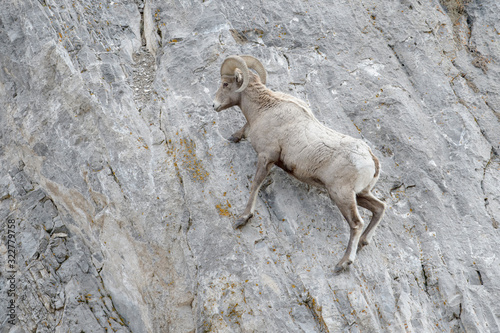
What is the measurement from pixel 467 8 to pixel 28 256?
1346cm

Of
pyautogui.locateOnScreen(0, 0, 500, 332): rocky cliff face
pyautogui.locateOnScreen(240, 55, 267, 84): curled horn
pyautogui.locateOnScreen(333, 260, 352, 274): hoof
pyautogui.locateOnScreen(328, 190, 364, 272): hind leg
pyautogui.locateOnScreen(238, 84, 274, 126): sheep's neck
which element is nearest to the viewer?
pyautogui.locateOnScreen(328, 190, 364, 272): hind leg

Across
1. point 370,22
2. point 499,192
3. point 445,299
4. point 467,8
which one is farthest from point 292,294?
point 467,8

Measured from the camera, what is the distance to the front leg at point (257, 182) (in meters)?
8.96

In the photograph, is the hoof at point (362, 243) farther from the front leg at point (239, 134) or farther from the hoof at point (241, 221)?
the front leg at point (239, 134)

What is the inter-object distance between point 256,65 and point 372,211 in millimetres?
3884

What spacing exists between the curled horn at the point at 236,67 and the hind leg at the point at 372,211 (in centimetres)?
319

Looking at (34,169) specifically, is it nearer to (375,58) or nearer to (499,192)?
(375,58)

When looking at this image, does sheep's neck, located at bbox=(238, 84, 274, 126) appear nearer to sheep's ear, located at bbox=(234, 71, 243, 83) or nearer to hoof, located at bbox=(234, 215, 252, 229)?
sheep's ear, located at bbox=(234, 71, 243, 83)

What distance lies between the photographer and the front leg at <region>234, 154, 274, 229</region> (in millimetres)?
8961

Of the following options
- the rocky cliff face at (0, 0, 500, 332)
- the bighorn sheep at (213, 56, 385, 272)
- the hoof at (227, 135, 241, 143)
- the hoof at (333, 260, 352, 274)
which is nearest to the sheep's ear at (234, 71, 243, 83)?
the bighorn sheep at (213, 56, 385, 272)

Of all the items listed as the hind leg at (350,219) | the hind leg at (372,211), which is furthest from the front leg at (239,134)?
the hind leg at (372,211)

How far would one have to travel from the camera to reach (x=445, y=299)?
29.5 feet

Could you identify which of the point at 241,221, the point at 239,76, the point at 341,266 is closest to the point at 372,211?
the point at 341,266

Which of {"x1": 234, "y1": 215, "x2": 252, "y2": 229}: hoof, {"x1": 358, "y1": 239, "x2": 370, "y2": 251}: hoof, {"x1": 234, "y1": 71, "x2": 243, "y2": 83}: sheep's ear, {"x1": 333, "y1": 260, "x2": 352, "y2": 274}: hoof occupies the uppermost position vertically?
{"x1": 234, "y1": 71, "x2": 243, "y2": 83}: sheep's ear
